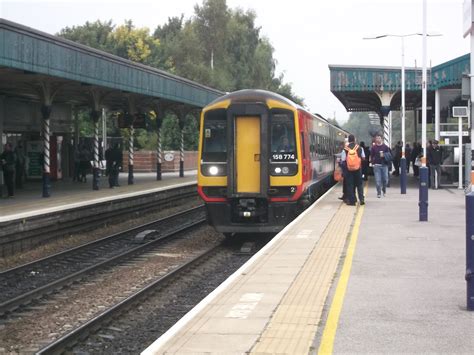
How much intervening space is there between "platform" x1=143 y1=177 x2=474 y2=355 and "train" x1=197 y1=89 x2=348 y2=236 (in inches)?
61.9

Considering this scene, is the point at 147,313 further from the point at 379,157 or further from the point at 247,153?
the point at 379,157

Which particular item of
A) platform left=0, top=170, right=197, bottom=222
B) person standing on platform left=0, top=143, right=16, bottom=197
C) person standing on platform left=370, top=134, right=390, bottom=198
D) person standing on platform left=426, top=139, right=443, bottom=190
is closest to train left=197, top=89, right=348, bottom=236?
platform left=0, top=170, right=197, bottom=222

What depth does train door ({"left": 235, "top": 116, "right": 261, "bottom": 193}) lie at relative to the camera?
13797 millimetres

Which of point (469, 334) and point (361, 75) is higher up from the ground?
point (361, 75)

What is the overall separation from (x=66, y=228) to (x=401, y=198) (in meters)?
9.57

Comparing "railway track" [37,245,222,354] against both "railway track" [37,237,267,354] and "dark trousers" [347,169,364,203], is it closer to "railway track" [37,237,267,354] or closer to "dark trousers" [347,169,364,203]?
"railway track" [37,237,267,354]

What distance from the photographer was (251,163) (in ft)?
45.4

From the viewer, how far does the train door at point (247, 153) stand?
13797mm

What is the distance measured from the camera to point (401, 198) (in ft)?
66.1

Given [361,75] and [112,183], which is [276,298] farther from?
[361,75]

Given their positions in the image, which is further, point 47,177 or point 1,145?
point 1,145

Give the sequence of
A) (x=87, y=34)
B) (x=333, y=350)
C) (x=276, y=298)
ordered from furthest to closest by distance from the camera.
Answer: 1. (x=87, y=34)
2. (x=276, y=298)
3. (x=333, y=350)

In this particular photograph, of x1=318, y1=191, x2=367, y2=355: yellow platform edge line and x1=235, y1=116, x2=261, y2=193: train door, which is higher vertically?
x1=235, y1=116, x2=261, y2=193: train door

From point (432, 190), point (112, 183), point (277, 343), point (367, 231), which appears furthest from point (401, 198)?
point (277, 343)
